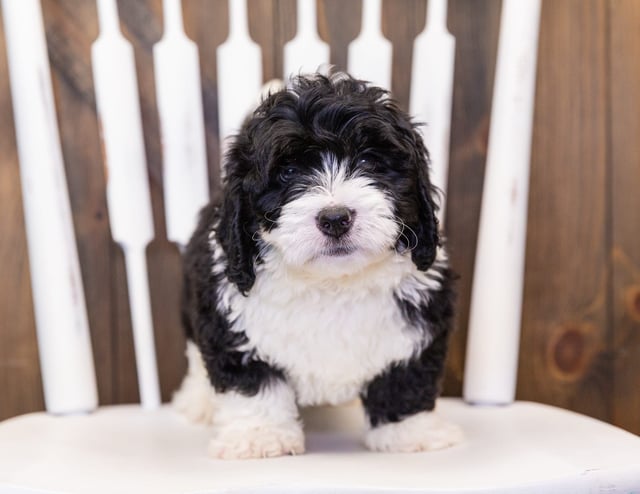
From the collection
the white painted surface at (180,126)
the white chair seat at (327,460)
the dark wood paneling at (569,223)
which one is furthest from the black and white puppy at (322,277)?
the dark wood paneling at (569,223)

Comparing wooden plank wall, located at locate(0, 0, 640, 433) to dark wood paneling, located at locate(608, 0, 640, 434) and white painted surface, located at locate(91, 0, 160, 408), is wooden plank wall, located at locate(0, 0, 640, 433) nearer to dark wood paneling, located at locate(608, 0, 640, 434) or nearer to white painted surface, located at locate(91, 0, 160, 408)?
dark wood paneling, located at locate(608, 0, 640, 434)

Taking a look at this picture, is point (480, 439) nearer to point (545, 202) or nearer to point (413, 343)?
point (413, 343)

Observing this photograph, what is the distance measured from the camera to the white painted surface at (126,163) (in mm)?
1917

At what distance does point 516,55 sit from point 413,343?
727 mm

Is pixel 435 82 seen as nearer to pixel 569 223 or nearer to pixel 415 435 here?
pixel 569 223

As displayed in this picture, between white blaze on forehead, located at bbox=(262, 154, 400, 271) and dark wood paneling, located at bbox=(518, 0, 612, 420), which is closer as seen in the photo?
white blaze on forehead, located at bbox=(262, 154, 400, 271)

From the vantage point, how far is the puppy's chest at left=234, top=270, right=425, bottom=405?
156cm

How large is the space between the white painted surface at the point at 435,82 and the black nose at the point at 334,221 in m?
0.64

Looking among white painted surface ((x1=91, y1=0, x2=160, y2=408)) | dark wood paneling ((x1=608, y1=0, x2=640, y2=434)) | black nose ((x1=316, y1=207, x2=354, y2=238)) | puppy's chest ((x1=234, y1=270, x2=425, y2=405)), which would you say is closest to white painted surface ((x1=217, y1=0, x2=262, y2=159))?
white painted surface ((x1=91, y1=0, x2=160, y2=408))

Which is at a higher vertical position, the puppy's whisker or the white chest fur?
the puppy's whisker

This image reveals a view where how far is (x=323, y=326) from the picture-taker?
5.14 ft

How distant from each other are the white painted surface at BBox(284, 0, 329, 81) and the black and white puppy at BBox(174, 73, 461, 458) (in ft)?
1.15

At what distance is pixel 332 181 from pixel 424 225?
21cm

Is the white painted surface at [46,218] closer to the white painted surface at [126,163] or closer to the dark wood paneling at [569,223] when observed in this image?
the white painted surface at [126,163]
